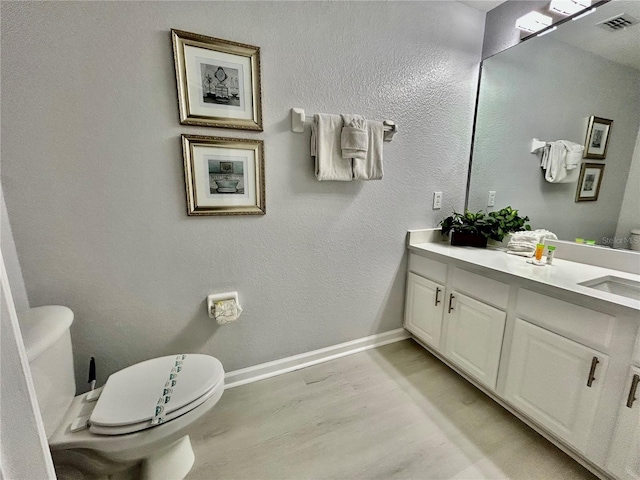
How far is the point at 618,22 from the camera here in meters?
1.30

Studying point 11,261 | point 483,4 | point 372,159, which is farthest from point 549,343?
point 11,261

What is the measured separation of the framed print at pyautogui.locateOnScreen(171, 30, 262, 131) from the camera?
1190mm

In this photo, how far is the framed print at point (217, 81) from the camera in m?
1.19

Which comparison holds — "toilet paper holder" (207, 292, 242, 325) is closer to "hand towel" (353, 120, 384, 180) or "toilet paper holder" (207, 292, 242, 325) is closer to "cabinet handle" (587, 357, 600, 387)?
"hand towel" (353, 120, 384, 180)

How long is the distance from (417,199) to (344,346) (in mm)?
1145

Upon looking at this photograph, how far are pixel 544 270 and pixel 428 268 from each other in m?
A: 0.59

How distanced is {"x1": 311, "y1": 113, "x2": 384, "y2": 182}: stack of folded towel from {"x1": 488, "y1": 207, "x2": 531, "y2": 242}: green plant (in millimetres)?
954

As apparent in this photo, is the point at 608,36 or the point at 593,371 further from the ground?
the point at 608,36

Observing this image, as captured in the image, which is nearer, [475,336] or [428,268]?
[475,336]

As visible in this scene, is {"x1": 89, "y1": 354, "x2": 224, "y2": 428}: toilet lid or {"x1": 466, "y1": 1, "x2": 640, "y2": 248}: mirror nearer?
{"x1": 89, "y1": 354, "x2": 224, "y2": 428}: toilet lid

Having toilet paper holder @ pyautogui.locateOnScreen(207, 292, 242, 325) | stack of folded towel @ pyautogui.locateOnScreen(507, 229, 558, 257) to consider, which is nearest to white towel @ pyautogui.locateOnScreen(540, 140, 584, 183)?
stack of folded towel @ pyautogui.locateOnScreen(507, 229, 558, 257)

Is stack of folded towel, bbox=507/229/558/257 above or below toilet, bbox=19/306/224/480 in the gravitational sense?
above

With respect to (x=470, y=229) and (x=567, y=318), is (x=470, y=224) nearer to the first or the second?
(x=470, y=229)

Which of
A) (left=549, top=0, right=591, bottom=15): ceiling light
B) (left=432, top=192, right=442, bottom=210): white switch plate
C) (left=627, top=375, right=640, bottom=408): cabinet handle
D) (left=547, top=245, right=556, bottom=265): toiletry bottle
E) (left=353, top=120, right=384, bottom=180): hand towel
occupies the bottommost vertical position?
(left=627, top=375, right=640, bottom=408): cabinet handle
